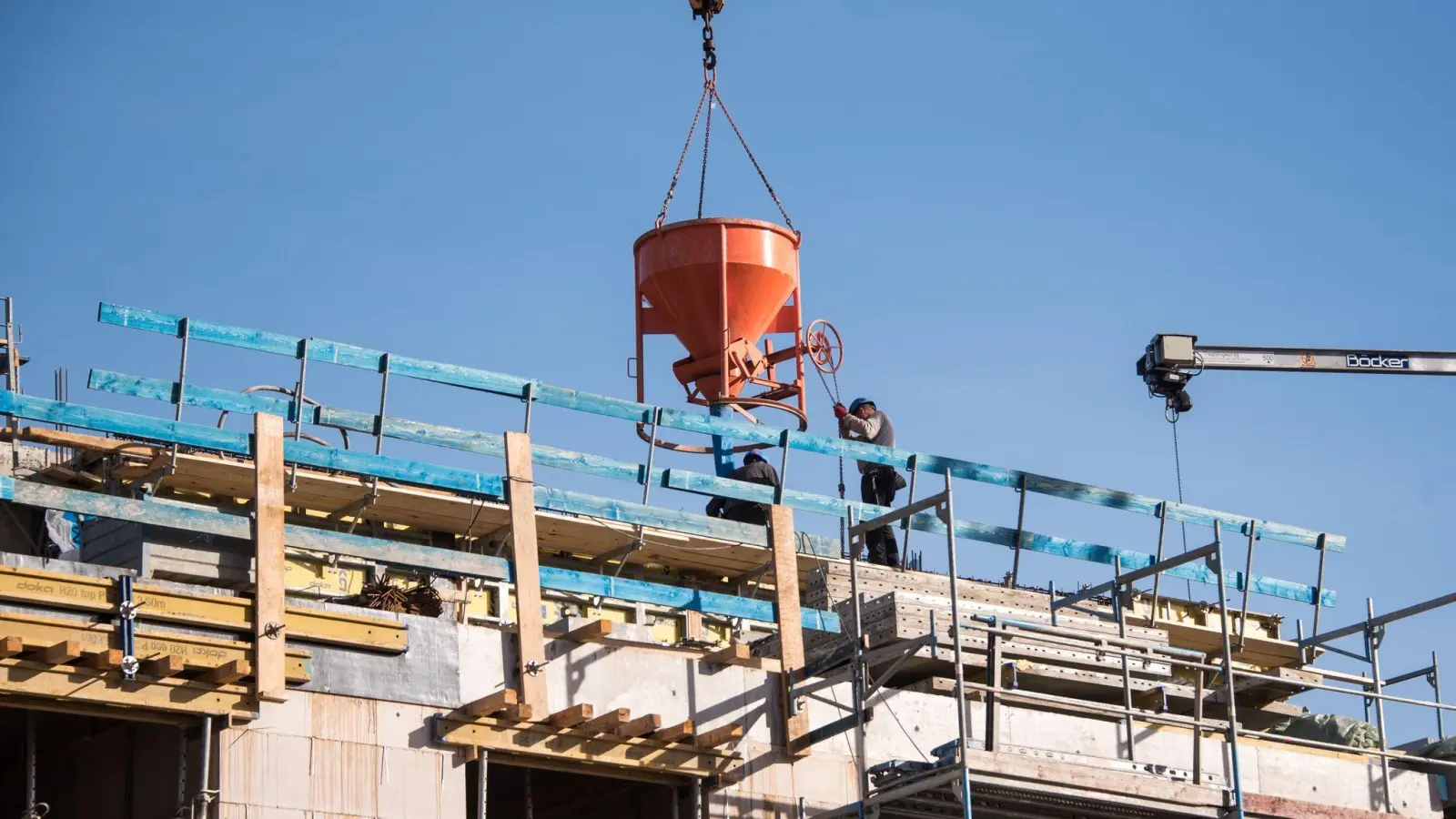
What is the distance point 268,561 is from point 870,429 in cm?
1174

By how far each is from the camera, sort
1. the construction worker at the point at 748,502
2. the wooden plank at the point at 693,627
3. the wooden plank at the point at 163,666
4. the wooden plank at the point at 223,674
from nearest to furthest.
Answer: the wooden plank at the point at 163,666 < the wooden plank at the point at 223,674 < the wooden plank at the point at 693,627 < the construction worker at the point at 748,502

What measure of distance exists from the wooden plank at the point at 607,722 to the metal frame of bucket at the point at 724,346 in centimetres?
886

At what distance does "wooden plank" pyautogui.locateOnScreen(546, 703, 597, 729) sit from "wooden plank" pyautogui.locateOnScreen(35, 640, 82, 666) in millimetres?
4137

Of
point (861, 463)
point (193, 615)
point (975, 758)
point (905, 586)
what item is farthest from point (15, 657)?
point (861, 463)

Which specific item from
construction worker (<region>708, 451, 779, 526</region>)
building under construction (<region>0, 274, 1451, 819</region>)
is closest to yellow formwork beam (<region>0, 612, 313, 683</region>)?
building under construction (<region>0, 274, 1451, 819</region>)

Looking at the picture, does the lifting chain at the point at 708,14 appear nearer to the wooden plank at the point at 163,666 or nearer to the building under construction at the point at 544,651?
the building under construction at the point at 544,651

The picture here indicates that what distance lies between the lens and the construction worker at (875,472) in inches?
1032

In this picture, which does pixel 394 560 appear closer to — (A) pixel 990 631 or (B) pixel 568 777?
(B) pixel 568 777

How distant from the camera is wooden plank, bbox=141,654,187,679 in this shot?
51.9 feet

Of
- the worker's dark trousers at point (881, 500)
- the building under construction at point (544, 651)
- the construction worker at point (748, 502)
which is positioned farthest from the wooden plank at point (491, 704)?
the worker's dark trousers at point (881, 500)

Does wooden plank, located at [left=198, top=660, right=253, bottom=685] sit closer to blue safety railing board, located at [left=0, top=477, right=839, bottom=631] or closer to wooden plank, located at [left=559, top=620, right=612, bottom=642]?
blue safety railing board, located at [left=0, top=477, right=839, bottom=631]

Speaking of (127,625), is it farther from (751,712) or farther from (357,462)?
(751,712)

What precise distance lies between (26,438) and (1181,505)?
43.7ft

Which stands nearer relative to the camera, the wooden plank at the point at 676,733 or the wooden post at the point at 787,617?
the wooden plank at the point at 676,733
